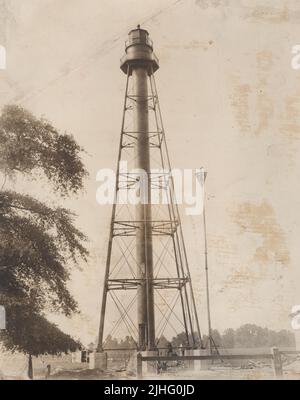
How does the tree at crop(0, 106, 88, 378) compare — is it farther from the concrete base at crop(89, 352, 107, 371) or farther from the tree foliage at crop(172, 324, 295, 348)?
the tree foliage at crop(172, 324, 295, 348)

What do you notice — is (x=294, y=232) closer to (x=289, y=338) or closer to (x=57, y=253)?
(x=289, y=338)

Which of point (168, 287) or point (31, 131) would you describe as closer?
point (31, 131)

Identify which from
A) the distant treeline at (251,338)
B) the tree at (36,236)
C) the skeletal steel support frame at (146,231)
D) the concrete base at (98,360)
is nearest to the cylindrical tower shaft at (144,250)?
the skeletal steel support frame at (146,231)

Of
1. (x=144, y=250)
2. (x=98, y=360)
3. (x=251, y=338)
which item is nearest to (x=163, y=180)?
(x=144, y=250)

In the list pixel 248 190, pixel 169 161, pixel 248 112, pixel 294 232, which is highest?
pixel 248 112

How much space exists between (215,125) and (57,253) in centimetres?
537

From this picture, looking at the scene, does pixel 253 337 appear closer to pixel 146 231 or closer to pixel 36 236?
pixel 146 231

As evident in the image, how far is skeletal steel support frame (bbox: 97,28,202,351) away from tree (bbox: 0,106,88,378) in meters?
1.17

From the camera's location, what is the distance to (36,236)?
11594 millimetres

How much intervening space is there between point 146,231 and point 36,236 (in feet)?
10.1

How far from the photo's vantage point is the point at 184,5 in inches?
482

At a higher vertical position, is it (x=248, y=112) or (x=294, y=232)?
(x=248, y=112)

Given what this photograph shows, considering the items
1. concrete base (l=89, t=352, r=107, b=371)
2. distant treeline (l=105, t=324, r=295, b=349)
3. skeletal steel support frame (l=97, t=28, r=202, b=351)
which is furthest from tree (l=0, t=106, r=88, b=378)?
distant treeline (l=105, t=324, r=295, b=349)

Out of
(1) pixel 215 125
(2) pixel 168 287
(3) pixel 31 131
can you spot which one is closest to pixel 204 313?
(2) pixel 168 287
